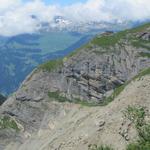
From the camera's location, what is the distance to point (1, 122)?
577 feet

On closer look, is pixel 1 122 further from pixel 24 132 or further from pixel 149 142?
pixel 149 142

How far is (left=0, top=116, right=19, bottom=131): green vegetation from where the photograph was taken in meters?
171

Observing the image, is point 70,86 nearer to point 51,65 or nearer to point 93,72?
point 93,72

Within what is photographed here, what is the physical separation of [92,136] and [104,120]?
14.1ft

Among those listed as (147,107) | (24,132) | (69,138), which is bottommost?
(24,132)

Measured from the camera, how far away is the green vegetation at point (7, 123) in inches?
6737

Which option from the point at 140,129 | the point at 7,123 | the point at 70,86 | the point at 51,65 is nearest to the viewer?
the point at 140,129

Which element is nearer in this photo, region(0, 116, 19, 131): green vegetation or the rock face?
the rock face

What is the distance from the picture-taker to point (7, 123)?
175m

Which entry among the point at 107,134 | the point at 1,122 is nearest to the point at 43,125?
the point at 1,122

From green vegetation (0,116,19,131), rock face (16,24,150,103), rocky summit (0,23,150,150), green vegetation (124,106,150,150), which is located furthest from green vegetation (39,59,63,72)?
green vegetation (124,106,150,150)

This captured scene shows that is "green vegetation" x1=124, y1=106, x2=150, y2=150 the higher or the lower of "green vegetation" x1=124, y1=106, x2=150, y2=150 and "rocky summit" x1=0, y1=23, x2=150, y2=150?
the higher

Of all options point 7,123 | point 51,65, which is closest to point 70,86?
point 51,65

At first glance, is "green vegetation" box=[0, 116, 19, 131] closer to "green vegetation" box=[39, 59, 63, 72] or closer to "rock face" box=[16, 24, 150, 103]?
"rock face" box=[16, 24, 150, 103]
